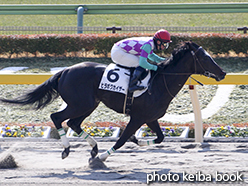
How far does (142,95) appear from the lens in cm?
516

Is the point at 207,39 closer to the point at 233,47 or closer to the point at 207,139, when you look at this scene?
the point at 233,47

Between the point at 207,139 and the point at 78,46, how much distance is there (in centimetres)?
541

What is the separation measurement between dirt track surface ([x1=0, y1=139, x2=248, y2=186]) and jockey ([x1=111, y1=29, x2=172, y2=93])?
1022 mm

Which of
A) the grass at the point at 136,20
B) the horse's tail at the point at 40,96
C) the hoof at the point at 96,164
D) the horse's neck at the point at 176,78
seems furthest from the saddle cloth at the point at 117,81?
the grass at the point at 136,20

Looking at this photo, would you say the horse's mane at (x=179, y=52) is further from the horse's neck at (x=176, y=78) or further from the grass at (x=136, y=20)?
the grass at (x=136, y=20)

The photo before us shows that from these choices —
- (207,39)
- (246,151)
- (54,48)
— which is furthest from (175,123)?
(54,48)

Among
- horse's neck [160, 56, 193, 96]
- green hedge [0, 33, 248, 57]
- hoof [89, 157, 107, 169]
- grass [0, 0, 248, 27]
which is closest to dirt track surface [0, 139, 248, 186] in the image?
hoof [89, 157, 107, 169]

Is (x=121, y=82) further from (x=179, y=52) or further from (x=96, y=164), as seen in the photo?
(x=96, y=164)

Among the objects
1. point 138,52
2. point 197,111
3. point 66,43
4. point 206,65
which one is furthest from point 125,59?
point 66,43

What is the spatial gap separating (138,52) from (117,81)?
1.56 ft

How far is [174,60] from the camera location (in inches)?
207

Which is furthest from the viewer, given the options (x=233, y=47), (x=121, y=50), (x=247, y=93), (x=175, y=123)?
(x=233, y=47)

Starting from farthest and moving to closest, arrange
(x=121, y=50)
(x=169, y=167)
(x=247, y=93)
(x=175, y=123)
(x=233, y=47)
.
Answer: (x=233, y=47), (x=247, y=93), (x=175, y=123), (x=121, y=50), (x=169, y=167)

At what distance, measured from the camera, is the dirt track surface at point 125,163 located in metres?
4.43
